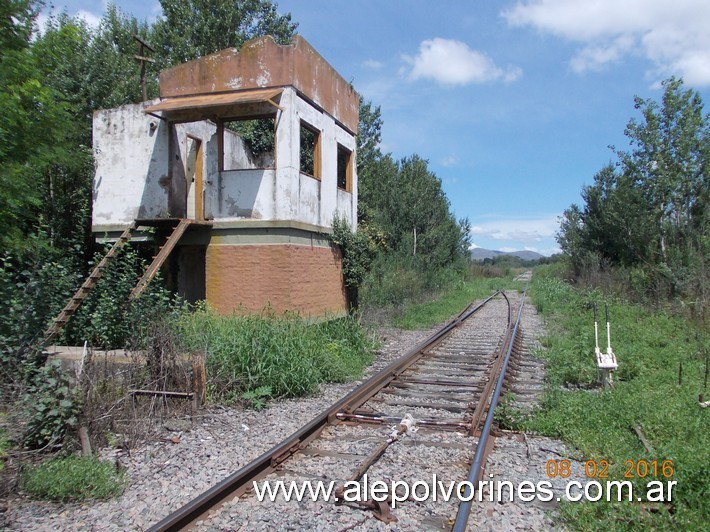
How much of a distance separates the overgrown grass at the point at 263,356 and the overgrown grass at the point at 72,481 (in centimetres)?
255

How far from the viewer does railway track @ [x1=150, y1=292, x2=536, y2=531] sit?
407 cm

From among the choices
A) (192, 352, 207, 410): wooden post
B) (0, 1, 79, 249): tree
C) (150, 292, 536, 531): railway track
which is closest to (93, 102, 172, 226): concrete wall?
(0, 1, 79, 249): tree

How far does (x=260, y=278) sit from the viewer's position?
458 inches

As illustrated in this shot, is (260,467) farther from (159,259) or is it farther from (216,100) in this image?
(216,100)

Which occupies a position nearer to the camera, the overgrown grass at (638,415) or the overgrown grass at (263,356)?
the overgrown grass at (638,415)

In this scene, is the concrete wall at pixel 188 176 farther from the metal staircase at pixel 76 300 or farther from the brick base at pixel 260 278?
the metal staircase at pixel 76 300

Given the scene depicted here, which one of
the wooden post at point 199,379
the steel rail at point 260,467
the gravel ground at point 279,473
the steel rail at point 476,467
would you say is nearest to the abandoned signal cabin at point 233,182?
the wooden post at point 199,379

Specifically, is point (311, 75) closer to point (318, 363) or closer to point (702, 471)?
point (318, 363)

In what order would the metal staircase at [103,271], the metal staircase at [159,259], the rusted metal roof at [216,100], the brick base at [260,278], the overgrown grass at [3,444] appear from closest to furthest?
the overgrown grass at [3,444] → the metal staircase at [103,271] → the metal staircase at [159,259] → the rusted metal roof at [216,100] → the brick base at [260,278]

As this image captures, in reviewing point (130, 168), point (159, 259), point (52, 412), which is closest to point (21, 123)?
point (159, 259)

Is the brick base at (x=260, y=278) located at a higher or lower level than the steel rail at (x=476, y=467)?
higher

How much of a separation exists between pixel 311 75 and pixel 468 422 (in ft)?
30.1

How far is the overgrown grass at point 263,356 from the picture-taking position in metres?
7.87

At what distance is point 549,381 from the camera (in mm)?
8648
